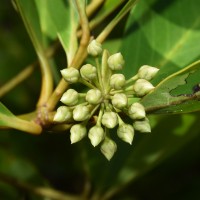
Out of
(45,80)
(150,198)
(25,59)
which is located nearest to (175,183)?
(150,198)

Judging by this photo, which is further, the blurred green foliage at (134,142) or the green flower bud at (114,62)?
the blurred green foliage at (134,142)

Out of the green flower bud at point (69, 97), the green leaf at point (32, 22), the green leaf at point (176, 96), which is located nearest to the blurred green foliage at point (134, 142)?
the green leaf at point (176, 96)

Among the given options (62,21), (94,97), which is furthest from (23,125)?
(62,21)

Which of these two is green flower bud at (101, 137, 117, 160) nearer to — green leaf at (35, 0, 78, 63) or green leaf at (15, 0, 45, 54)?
green leaf at (35, 0, 78, 63)

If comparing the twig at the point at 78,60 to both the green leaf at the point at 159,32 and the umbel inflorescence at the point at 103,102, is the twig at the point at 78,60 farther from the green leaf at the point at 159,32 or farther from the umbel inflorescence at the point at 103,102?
the green leaf at the point at 159,32

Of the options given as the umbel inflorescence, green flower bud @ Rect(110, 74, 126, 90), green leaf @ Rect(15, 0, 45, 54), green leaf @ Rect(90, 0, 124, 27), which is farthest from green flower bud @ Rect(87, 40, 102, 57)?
green leaf @ Rect(90, 0, 124, 27)

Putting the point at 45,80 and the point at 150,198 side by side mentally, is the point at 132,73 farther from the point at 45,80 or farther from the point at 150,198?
the point at 150,198
